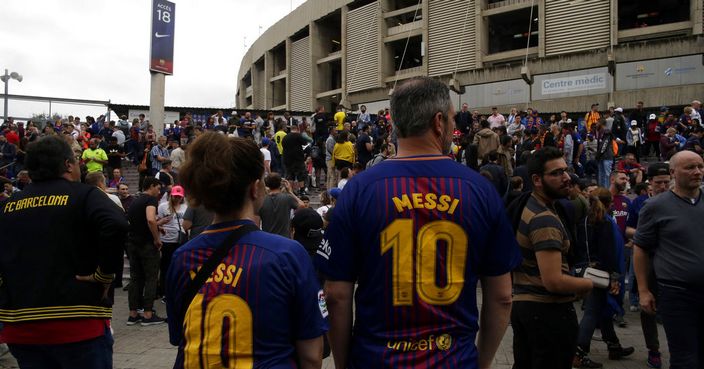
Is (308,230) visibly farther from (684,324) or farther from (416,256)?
(416,256)

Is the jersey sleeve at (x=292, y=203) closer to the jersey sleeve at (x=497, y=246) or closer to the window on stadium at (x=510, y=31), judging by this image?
the jersey sleeve at (x=497, y=246)

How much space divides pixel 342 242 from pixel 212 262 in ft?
1.65

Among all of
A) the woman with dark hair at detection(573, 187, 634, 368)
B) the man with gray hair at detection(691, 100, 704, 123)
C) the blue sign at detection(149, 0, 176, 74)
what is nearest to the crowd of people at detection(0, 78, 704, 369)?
the woman with dark hair at detection(573, 187, 634, 368)

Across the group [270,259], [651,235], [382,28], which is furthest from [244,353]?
[382,28]

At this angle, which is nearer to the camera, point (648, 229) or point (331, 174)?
point (648, 229)

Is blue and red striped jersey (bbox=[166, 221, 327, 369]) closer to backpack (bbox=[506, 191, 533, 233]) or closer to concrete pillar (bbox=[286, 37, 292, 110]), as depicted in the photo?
backpack (bbox=[506, 191, 533, 233])

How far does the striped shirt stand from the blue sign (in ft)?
68.3

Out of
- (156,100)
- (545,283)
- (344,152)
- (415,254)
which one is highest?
(156,100)

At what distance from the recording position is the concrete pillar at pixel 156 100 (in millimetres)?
21734

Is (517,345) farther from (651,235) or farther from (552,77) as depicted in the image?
(552,77)

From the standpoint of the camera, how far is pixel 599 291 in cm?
566

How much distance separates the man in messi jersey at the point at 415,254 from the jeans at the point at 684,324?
2.32 meters

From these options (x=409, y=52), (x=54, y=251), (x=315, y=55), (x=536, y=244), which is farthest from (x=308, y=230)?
(x=315, y=55)

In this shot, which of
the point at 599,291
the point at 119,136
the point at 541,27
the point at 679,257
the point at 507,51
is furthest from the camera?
the point at 507,51
